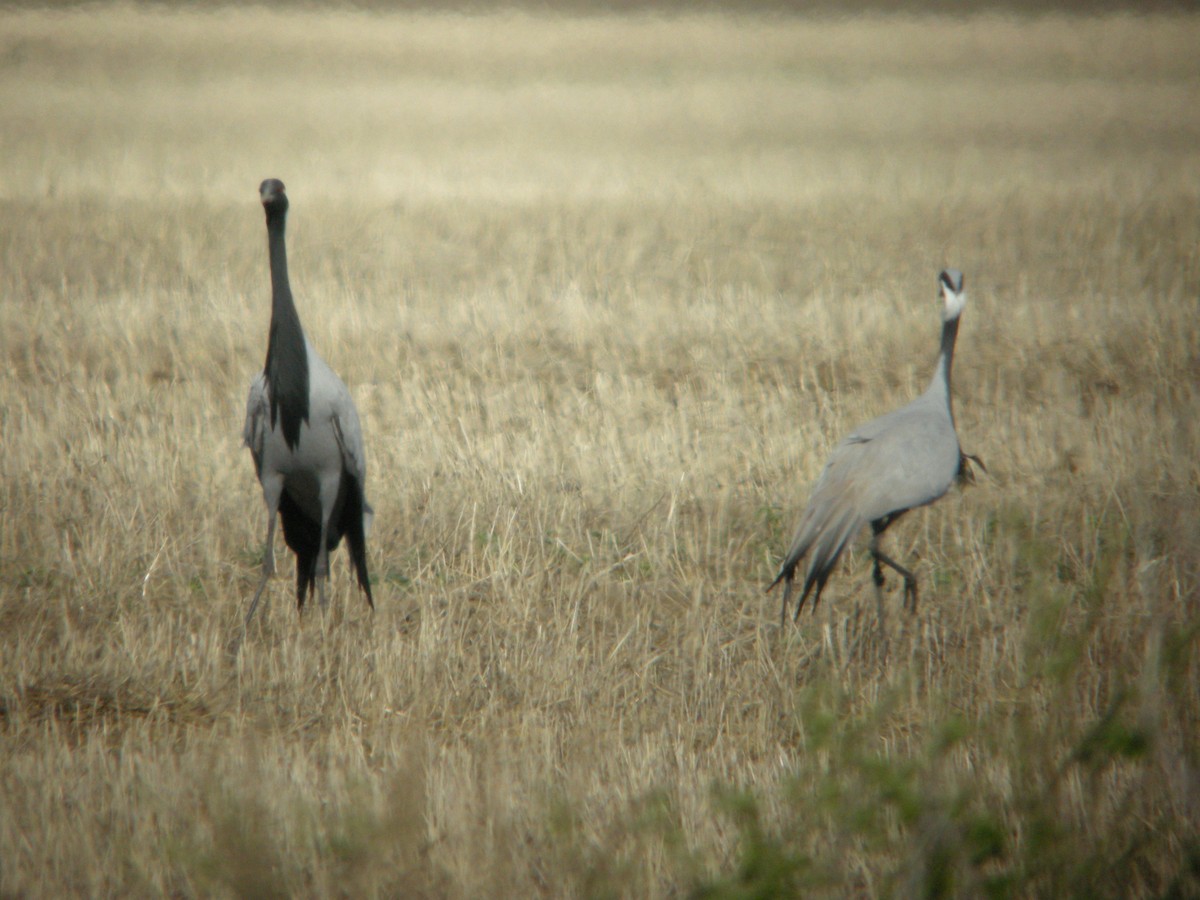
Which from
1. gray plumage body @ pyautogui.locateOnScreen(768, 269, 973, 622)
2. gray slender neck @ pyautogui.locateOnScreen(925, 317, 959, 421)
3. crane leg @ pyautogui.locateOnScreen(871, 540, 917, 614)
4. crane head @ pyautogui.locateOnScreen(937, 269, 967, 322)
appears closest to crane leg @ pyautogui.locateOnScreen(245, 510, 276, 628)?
gray plumage body @ pyautogui.locateOnScreen(768, 269, 973, 622)

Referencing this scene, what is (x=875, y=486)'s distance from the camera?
4281mm

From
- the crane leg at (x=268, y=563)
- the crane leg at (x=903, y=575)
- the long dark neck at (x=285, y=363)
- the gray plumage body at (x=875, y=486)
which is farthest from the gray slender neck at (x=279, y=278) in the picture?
the crane leg at (x=903, y=575)

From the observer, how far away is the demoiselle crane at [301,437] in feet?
15.0

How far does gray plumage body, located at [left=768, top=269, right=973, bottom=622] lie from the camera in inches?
165

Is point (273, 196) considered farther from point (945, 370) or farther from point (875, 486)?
point (945, 370)

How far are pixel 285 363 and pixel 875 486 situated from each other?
7.95 feet

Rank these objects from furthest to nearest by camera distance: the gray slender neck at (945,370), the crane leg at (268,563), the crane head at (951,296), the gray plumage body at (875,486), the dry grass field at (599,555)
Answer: the crane head at (951,296), the gray slender neck at (945,370), the crane leg at (268,563), the gray plumage body at (875,486), the dry grass field at (599,555)

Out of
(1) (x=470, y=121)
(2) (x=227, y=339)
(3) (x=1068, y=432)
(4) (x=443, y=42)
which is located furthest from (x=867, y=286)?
(4) (x=443, y=42)

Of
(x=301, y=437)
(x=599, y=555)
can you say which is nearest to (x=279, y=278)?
(x=301, y=437)

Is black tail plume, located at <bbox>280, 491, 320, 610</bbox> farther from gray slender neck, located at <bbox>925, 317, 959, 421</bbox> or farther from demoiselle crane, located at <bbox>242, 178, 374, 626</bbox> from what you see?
gray slender neck, located at <bbox>925, 317, 959, 421</bbox>

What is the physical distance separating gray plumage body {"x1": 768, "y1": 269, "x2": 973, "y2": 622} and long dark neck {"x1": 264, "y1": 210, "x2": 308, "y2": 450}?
2087 mm

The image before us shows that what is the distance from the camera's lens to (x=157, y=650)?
407 cm

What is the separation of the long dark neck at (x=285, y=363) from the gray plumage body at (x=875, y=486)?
2087 mm

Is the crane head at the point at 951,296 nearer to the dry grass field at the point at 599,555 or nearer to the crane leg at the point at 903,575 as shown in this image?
the dry grass field at the point at 599,555
